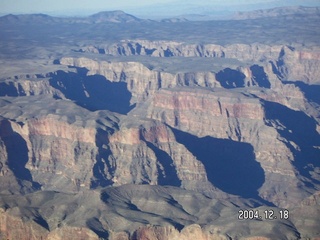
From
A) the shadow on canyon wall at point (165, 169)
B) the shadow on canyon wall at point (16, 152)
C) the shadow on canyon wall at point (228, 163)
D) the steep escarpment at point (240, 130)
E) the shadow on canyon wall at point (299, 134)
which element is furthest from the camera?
the shadow on canyon wall at point (299, 134)

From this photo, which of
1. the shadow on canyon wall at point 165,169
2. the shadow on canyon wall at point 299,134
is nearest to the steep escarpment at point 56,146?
the shadow on canyon wall at point 165,169

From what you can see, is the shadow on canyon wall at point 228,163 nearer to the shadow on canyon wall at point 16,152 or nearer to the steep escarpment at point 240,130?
the steep escarpment at point 240,130

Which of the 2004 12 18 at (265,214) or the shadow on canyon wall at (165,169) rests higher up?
the 2004 12 18 at (265,214)

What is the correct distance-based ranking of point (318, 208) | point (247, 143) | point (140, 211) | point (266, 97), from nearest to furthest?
point (318, 208), point (140, 211), point (247, 143), point (266, 97)

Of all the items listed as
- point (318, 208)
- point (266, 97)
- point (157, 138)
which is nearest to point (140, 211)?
point (318, 208)

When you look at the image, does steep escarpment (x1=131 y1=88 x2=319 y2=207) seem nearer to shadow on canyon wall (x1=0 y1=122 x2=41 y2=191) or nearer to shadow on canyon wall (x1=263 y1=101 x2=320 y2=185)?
shadow on canyon wall (x1=263 y1=101 x2=320 y2=185)

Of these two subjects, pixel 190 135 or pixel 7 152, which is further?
pixel 190 135

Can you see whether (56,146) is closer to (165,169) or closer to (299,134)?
(165,169)

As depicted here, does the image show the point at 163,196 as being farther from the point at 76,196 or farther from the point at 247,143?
the point at 247,143
